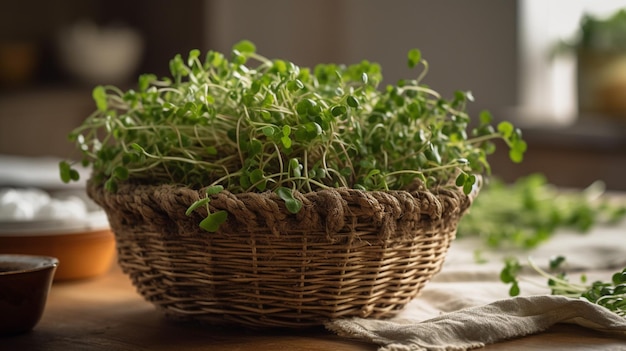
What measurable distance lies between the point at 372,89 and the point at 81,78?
3.00 meters

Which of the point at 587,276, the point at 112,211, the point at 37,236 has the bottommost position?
the point at 587,276

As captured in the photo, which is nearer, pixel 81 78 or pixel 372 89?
pixel 372 89

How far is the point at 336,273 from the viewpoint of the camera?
3.13 feet

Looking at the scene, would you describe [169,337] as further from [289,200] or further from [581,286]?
[581,286]

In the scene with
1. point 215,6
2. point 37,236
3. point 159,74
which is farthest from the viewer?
point 159,74

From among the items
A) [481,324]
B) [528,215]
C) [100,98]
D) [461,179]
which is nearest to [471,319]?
[481,324]

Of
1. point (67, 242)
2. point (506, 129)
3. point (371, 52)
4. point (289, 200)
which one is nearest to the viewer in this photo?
point (289, 200)

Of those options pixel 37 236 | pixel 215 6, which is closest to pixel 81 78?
pixel 215 6

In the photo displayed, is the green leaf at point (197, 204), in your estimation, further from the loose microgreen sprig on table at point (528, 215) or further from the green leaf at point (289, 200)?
the loose microgreen sprig on table at point (528, 215)

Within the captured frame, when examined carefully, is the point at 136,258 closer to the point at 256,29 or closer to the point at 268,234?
the point at 268,234

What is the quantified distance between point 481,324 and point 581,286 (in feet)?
0.85

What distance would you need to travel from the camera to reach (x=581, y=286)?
1137mm

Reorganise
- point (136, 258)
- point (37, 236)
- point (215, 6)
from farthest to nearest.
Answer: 1. point (215, 6)
2. point (37, 236)
3. point (136, 258)

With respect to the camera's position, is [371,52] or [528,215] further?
[371,52]
